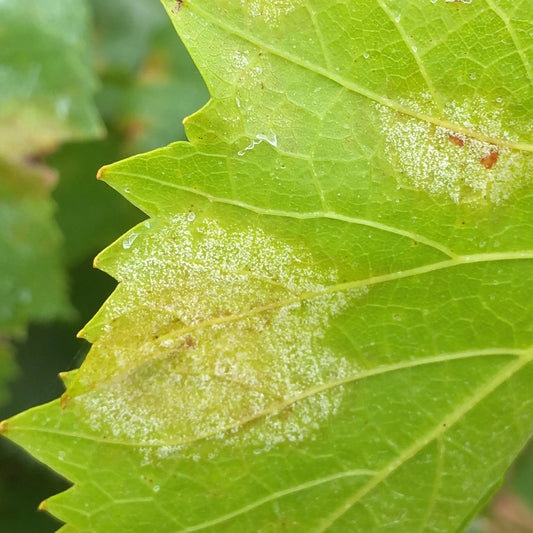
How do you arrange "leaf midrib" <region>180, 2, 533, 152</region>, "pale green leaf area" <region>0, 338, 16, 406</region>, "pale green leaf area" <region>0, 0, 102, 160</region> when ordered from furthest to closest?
"pale green leaf area" <region>0, 338, 16, 406</region> < "pale green leaf area" <region>0, 0, 102, 160</region> < "leaf midrib" <region>180, 2, 533, 152</region>

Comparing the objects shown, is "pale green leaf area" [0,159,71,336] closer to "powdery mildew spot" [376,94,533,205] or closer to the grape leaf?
the grape leaf

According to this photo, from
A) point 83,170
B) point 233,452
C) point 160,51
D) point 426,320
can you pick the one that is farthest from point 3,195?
point 426,320

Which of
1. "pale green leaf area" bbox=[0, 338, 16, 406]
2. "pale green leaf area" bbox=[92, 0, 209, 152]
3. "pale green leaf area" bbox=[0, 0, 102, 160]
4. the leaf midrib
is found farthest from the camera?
"pale green leaf area" bbox=[92, 0, 209, 152]

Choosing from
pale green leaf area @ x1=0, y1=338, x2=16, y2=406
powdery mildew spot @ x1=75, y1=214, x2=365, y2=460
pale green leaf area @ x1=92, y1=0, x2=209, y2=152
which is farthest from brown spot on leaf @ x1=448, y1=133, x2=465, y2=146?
pale green leaf area @ x1=0, y1=338, x2=16, y2=406

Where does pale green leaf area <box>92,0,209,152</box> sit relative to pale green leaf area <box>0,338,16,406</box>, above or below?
above

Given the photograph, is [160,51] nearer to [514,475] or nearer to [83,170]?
[83,170]

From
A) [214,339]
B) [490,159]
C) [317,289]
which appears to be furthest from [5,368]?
[490,159]
